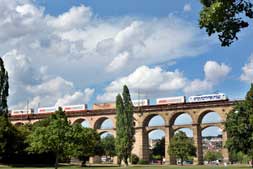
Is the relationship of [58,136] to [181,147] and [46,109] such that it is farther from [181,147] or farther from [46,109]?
[46,109]

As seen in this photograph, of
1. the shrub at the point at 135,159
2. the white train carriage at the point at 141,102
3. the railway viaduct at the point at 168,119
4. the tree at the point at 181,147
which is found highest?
the white train carriage at the point at 141,102

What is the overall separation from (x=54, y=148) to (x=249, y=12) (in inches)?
1610

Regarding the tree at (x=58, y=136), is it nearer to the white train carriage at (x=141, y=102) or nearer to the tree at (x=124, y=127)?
the tree at (x=124, y=127)

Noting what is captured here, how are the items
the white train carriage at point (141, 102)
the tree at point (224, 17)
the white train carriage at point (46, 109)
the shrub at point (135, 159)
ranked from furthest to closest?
the white train carriage at point (46, 109)
the white train carriage at point (141, 102)
the shrub at point (135, 159)
the tree at point (224, 17)

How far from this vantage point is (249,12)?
9.53 meters

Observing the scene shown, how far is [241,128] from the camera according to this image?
57.1 meters

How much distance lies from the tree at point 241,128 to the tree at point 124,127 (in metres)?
26.8

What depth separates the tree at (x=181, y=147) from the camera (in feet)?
327

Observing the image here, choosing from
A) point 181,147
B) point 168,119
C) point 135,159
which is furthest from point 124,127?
point 168,119

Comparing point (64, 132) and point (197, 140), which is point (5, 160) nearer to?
point (64, 132)

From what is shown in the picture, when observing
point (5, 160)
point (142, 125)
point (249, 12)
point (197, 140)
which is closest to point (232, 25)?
point (249, 12)

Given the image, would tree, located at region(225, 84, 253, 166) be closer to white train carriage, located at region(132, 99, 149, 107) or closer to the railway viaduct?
the railway viaduct

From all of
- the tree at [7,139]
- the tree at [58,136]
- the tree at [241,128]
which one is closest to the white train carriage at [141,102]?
the tree at [7,139]

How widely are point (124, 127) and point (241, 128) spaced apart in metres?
31.6
